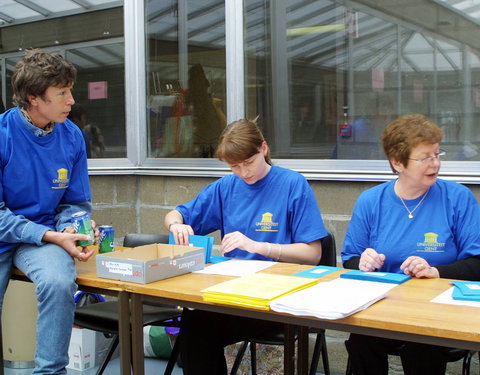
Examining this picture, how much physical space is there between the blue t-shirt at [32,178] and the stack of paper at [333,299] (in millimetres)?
1043

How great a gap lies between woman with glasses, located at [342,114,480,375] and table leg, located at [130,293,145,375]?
2.31 ft

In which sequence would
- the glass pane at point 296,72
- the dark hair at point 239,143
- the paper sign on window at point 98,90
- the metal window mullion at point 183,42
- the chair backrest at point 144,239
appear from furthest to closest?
the paper sign on window at point 98,90 < the metal window mullion at point 183,42 < the glass pane at point 296,72 < the chair backrest at point 144,239 < the dark hair at point 239,143

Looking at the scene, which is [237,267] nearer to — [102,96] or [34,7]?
[102,96]

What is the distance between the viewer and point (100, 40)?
14.3 ft

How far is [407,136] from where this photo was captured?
2297 millimetres

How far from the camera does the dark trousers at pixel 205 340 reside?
2266 mm

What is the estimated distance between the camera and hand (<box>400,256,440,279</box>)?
1.98 meters

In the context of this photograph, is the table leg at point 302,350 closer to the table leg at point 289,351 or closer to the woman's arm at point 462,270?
the table leg at point 289,351

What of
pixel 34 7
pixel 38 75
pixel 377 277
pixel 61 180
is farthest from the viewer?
pixel 34 7

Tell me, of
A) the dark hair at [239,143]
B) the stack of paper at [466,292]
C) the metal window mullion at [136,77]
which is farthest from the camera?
the metal window mullion at [136,77]

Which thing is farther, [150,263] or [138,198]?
[138,198]

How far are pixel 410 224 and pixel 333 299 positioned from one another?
71cm

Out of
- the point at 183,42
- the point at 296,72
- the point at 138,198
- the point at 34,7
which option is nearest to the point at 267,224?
the point at 296,72

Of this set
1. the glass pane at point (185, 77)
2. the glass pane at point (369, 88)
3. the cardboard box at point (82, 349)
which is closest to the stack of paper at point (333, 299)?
the glass pane at point (369, 88)
